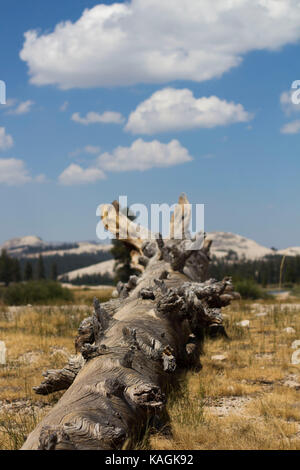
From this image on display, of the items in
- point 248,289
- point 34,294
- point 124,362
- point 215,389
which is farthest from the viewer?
point 248,289

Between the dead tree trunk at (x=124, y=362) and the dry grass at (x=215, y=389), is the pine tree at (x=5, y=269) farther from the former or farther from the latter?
the dead tree trunk at (x=124, y=362)

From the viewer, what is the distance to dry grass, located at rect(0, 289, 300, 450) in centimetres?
412

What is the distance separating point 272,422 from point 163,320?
2192 mm

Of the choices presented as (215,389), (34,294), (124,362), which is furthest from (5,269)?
(124,362)

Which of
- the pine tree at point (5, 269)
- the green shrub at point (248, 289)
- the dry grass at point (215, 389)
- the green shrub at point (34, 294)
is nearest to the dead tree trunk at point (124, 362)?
the dry grass at point (215, 389)

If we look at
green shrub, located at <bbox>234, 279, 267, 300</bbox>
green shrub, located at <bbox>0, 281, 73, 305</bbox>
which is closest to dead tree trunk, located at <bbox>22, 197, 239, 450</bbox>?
green shrub, located at <bbox>0, 281, 73, 305</bbox>

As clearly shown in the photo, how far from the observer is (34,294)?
19.3 metres

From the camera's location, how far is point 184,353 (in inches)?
262

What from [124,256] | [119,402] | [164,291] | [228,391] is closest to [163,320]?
[164,291]

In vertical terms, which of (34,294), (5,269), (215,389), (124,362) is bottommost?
(5,269)

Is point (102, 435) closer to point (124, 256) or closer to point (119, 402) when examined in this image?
point (119, 402)

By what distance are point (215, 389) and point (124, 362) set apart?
1840mm

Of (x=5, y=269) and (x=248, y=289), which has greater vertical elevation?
(x=248, y=289)

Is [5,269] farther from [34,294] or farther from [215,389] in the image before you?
[215,389]
